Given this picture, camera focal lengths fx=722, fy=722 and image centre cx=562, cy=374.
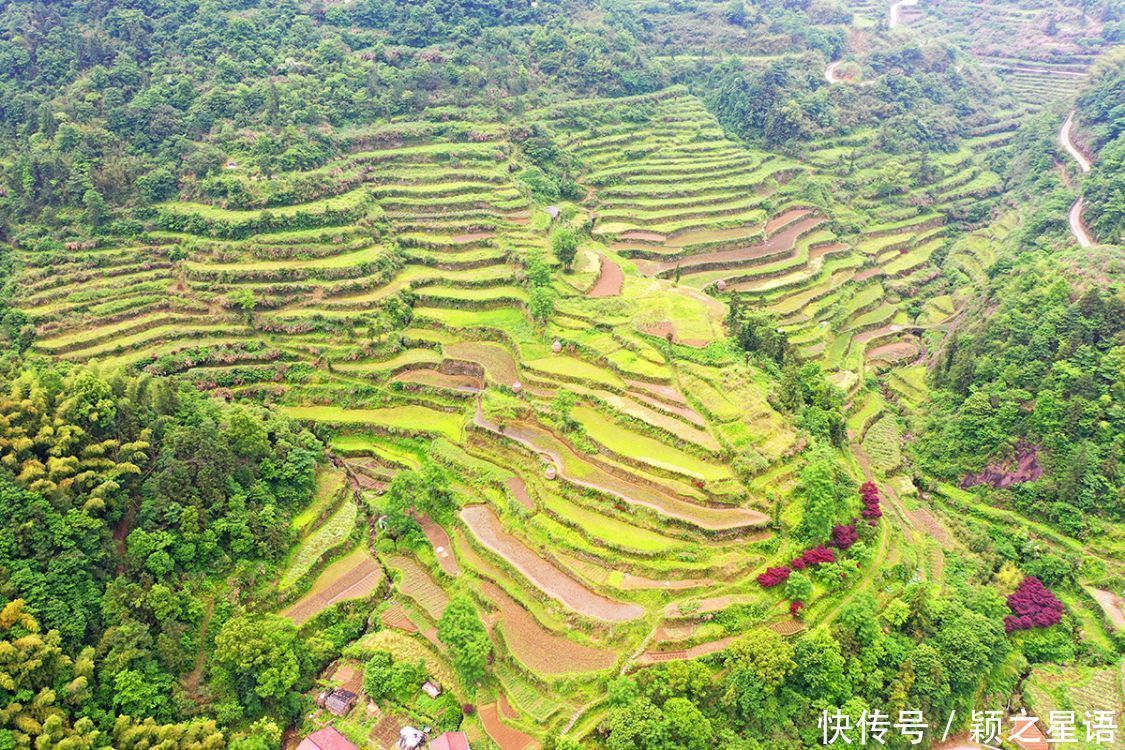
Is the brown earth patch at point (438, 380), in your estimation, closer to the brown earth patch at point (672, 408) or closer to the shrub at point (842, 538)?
the brown earth patch at point (672, 408)

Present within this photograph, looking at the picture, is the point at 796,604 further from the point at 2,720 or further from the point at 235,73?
the point at 235,73

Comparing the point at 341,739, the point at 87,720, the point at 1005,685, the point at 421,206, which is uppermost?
the point at 421,206

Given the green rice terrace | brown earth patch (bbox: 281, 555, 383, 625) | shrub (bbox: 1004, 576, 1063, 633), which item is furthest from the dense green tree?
shrub (bbox: 1004, 576, 1063, 633)

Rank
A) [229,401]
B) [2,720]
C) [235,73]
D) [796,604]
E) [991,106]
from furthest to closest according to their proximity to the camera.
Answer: [991,106] < [235,73] < [229,401] < [796,604] < [2,720]

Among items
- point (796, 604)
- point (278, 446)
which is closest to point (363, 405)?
point (278, 446)

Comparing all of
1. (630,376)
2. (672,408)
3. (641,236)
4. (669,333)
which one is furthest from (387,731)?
(641,236)

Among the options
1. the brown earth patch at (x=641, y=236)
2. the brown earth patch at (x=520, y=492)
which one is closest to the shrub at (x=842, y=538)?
the brown earth patch at (x=520, y=492)
